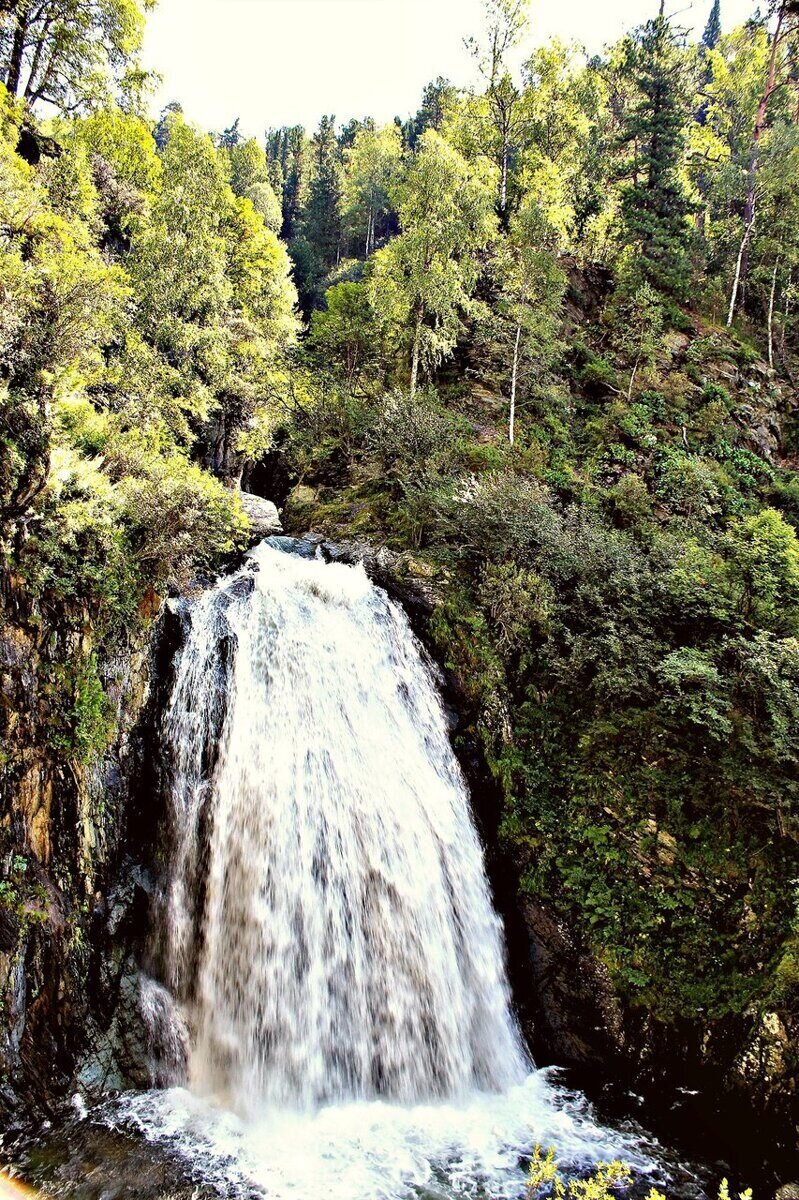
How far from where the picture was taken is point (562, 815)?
35.3ft

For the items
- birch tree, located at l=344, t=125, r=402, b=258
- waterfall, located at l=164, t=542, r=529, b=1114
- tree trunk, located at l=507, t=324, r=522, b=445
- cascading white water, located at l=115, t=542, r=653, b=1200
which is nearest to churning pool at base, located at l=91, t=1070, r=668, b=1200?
cascading white water, located at l=115, t=542, r=653, b=1200

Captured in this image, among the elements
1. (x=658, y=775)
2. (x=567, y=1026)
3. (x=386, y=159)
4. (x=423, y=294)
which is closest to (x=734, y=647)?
(x=658, y=775)

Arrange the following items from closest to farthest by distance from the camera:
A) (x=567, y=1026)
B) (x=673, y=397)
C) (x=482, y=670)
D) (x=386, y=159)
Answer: (x=567, y=1026) → (x=482, y=670) → (x=673, y=397) → (x=386, y=159)

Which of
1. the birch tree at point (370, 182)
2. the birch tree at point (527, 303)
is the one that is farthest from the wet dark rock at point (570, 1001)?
the birch tree at point (370, 182)

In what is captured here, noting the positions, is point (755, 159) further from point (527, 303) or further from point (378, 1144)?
point (378, 1144)

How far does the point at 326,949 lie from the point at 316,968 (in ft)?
0.88

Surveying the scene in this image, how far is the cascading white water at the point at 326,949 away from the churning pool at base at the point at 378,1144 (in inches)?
1.0

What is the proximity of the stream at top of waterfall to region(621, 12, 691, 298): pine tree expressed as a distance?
80.4 ft

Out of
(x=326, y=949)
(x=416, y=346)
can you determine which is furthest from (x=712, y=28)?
(x=326, y=949)

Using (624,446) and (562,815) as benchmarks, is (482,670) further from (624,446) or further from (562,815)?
(624,446)

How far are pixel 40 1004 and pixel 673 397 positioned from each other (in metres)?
23.0

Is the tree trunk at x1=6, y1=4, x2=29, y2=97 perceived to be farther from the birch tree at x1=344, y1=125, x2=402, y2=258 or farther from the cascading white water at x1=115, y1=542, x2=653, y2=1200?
the birch tree at x1=344, y1=125, x2=402, y2=258

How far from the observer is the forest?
28.0ft

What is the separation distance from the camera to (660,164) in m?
26.6
